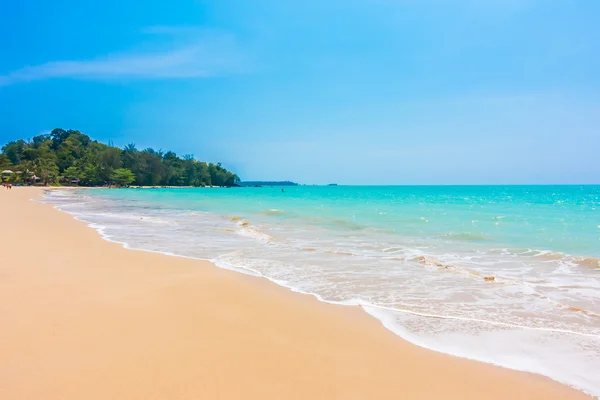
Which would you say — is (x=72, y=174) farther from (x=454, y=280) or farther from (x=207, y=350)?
(x=207, y=350)

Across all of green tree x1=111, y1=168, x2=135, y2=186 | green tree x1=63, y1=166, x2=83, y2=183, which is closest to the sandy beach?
green tree x1=63, y1=166, x2=83, y2=183

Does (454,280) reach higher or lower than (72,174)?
lower

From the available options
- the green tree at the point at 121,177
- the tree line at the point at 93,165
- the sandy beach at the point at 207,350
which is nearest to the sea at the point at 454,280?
the sandy beach at the point at 207,350

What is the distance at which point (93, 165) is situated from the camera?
343ft

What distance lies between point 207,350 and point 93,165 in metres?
115

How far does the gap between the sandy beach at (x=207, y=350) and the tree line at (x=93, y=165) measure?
9506 centimetres

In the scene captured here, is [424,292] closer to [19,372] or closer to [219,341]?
[219,341]

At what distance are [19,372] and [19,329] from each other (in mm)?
1077

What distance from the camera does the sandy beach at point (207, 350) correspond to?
116 inches

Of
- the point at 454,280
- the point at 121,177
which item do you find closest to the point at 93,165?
the point at 121,177

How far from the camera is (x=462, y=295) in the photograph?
607 centimetres

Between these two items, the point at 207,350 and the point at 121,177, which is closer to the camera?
the point at 207,350

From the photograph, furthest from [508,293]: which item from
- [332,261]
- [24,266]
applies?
[24,266]

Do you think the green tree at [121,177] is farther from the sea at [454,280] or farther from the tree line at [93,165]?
the sea at [454,280]
